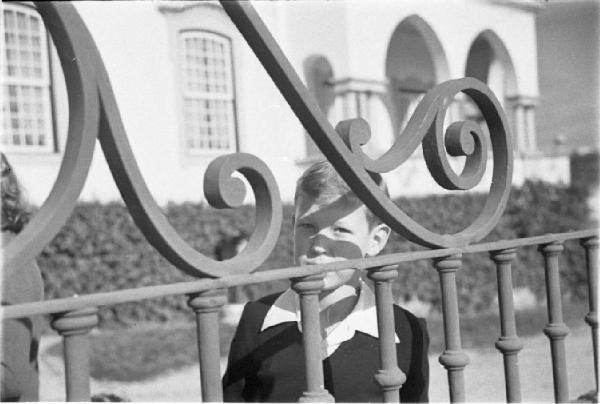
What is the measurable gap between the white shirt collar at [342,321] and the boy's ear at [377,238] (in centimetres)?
14

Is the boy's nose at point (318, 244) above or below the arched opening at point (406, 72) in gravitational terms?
below

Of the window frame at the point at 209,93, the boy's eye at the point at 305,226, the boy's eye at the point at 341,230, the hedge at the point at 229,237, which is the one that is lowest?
the hedge at the point at 229,237

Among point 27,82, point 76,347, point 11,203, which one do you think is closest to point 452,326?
point 76,347

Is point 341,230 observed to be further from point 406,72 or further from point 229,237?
point 406,72

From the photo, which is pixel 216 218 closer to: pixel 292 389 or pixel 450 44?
pixel 450 44

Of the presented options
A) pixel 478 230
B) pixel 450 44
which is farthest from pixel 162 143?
pixel 478 230

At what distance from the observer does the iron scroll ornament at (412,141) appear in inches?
40.9

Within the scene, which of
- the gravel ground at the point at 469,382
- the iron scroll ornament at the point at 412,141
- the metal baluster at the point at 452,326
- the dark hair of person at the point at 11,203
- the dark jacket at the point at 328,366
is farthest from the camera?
the gravel ground at the point at 469,382

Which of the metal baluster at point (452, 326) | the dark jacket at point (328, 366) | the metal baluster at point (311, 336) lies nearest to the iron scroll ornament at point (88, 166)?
the metal baluster at point (311, 336)

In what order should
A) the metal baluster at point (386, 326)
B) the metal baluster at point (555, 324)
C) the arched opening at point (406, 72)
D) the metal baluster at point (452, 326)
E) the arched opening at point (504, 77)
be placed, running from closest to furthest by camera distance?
1. the metal baluster at point (386, 326)
2. the metal baluster at point (452, 326)
3. the metal baluster at point (555, 324)
4. the arched opening at point (504, 77)
5. the arched opening at point (406, 72)

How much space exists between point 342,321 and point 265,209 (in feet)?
2.91

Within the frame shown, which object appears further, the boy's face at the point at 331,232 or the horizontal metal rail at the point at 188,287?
the boy's face at the point at 331,232

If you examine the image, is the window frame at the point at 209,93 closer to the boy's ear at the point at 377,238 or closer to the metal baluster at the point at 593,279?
the boy's ear at the point at 377,238

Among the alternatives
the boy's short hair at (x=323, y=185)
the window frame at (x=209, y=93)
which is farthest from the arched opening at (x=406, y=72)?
the boy's short hair at (x=323, y=185)
